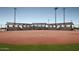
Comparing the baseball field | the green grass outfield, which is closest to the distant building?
the baseball field

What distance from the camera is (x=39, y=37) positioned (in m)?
3.08

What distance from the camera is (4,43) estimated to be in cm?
309

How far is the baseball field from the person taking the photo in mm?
3064

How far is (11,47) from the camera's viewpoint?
3.08m

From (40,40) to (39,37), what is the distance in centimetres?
4

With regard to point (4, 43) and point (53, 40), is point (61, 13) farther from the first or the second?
point (4, 43)

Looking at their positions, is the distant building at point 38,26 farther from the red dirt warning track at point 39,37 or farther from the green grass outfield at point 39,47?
the green grass outfield at point 39,47

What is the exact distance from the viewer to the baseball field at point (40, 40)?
306cm
